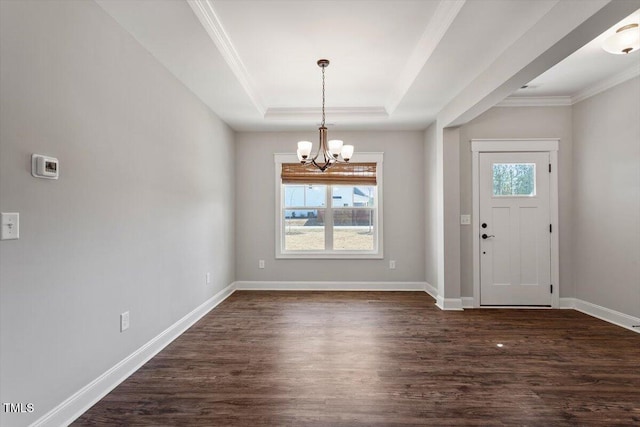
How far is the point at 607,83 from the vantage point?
12.2ft

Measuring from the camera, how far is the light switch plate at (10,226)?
1526 mm

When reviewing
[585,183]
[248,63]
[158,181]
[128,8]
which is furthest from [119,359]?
[585,183]

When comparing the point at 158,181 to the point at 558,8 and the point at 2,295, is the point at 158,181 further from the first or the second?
the point at 558,8

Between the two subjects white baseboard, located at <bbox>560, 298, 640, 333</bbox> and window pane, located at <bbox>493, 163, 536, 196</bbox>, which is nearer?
white baseboard, located at <bbox>560, 298, 640, 333</bbox>

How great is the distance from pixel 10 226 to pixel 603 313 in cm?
536

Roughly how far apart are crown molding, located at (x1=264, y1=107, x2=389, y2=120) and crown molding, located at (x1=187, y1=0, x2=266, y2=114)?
0.75m

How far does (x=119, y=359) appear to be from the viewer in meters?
2.39

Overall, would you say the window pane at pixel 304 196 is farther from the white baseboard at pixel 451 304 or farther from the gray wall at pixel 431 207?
the white baseboard at pixel 451 304

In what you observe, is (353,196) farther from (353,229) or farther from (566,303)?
(566,303)

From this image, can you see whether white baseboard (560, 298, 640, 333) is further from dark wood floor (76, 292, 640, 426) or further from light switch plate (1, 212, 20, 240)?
light switch plate (1, 212, 20, 240)

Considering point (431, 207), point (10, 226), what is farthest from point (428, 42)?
point (10, 226)

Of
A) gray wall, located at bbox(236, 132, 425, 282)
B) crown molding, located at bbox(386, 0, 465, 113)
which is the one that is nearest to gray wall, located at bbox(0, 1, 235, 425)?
gray wall, located at bbox(236, 132, 425, 282)

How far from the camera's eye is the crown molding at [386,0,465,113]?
7.50 ft

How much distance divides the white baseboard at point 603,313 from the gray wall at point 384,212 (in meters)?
1.91
